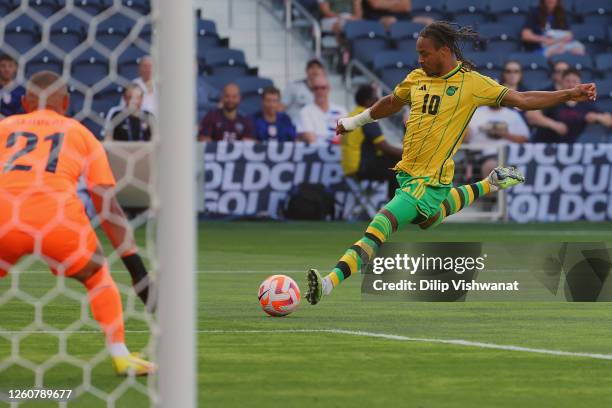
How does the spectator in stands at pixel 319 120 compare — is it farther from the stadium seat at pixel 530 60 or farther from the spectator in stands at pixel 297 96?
the stadium seat at pixel 530 60

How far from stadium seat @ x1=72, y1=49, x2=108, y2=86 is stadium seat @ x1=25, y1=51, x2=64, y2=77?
10.2 inches

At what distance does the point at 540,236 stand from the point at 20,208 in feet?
33.9

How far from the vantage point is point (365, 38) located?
2011cm

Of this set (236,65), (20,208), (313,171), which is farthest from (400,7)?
(20,208)

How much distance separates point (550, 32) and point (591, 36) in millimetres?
1057

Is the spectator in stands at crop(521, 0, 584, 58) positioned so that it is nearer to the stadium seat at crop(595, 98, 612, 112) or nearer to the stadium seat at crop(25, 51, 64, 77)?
the stadium seat at crop(595, 98, 612, 112)

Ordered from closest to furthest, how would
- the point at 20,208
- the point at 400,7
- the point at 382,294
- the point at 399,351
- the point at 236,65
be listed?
1. the point at 20,208
2. the point at 399,351
3. the point at 382,294
4. the point at 236,65
5. the point at 400,7

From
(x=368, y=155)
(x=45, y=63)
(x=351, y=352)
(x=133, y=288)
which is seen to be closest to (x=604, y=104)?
(x=368, y=155)

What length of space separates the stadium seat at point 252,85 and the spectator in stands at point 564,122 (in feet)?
12.1

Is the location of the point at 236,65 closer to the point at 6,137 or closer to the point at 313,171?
the point at 313,171

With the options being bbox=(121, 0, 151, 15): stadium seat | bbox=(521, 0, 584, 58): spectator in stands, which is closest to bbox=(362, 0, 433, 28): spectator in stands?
bbox=(521, 0, 584, 58): spectator in stands

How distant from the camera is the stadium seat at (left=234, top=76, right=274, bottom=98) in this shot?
1872cm

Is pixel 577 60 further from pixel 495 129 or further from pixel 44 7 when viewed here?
pixel 44 7

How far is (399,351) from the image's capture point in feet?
21.1
